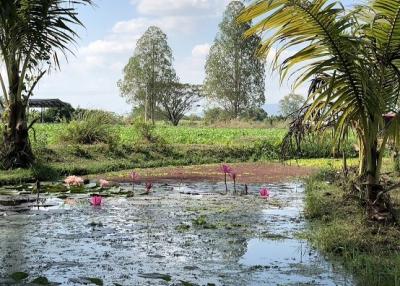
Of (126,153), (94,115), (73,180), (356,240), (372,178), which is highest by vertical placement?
(94,115)

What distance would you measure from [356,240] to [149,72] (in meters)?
47.5

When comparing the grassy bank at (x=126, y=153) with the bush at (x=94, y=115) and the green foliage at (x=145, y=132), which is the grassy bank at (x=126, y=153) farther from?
the bush at (x=94, y=115)

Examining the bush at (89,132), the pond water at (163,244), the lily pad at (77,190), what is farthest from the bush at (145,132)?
the pond water at (163,244)

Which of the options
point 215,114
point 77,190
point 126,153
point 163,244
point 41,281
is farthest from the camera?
point 215,114

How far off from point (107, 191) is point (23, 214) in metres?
2.39

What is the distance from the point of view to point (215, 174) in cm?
1462

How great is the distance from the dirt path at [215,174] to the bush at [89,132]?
339cm

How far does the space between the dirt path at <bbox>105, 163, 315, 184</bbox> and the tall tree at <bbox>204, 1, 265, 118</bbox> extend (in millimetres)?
34308

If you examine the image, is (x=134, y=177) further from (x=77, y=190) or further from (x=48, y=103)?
(x=48, y=103)

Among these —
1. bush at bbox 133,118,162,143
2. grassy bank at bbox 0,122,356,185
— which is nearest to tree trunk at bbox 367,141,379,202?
grassy bank at bbox 0,122,356,185

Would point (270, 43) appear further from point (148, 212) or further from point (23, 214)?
point (23, 214)

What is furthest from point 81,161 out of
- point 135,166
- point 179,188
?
point 179,188

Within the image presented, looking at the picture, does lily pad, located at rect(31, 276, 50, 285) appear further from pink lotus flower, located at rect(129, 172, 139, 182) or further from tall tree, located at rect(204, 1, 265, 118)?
tall tree, located at rect(204, 1, 265, 118)

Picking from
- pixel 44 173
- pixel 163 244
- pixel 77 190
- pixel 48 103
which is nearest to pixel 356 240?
pixel 163 244
